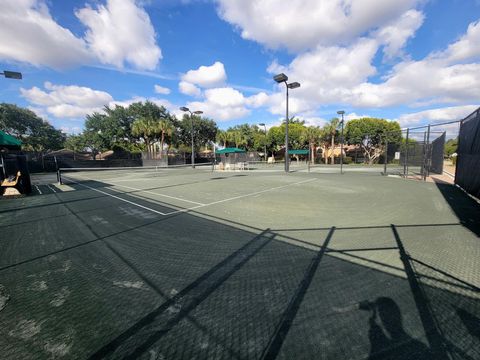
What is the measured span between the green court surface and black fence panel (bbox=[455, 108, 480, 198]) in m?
3.55

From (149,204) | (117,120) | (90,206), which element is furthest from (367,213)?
(117,120)

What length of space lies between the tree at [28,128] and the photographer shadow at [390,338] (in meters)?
62.6

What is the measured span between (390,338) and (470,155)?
1099cm

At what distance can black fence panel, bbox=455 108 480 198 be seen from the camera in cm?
838

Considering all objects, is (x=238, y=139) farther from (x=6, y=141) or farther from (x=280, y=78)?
(x=6, y=141)

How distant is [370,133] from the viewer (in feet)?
Answer: 152

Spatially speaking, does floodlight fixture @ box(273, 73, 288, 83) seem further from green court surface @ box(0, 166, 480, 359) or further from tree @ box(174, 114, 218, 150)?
tree @ box(174, 114, 218, 150)

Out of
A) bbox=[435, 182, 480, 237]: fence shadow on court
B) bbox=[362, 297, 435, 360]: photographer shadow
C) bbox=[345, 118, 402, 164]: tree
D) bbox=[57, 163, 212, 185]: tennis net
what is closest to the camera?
bbox=[362, 297, 435, 360]: photographer shadow

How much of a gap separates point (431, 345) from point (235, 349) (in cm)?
177

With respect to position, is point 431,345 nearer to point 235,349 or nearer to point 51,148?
point 235,349

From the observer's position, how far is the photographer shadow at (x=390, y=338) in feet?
6.45

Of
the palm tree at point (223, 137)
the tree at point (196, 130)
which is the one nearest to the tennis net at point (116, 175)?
the tree at point (196, 130)

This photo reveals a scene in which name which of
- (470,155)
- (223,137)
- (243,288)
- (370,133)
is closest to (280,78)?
(470,155)

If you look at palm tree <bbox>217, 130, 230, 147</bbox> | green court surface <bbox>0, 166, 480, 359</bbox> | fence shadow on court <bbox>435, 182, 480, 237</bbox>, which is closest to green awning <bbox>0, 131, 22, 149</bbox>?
green court surface <bbox>0, 166, 480, 359</bbox>
